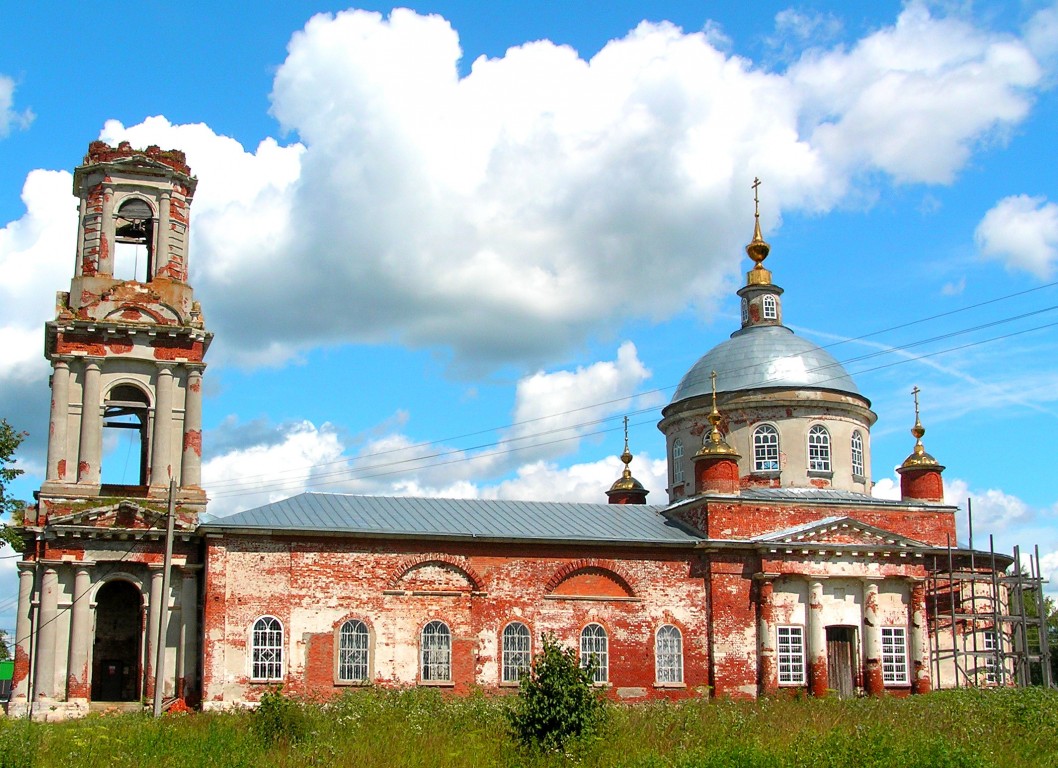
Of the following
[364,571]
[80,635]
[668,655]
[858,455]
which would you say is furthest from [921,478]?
[80,635]

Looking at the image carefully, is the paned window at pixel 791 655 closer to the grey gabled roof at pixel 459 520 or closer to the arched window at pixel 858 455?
the grey gabled roof at pixel 459 520

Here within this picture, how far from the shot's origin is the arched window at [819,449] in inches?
1226

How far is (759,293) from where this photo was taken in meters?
34.9

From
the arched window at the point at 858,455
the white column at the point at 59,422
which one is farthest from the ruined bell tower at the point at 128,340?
the arched window at the point at 858,455

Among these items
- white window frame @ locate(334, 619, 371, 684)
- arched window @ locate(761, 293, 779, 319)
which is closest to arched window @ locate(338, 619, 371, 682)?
white window frame @ locate(334, 619, 371, 684)

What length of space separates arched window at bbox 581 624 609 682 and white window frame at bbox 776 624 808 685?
4.12m

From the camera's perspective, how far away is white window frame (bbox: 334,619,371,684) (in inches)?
971

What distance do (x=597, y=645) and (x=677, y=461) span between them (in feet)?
26.5

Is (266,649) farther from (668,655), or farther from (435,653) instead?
(668,655)

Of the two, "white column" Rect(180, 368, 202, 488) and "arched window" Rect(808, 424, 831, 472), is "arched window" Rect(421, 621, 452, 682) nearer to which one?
"white column" Rect(180, 368, 202, 488)

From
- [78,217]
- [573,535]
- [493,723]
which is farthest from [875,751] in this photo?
[78,217]

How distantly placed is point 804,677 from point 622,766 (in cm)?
1367

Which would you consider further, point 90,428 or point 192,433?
point 192,433

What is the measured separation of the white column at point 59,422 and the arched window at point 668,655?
13.8 meters
